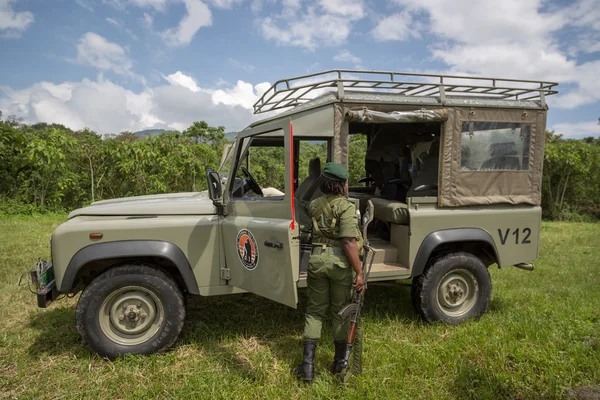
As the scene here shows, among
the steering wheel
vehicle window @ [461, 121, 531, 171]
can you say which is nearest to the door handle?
the steering wheel

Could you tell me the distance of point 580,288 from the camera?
566 cm

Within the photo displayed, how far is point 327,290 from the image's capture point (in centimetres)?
339

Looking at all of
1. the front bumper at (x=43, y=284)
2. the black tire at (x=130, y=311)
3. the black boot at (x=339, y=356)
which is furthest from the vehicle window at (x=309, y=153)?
the front bumper at (x=43, y=284)

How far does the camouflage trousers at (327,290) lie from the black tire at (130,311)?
1.19 meters

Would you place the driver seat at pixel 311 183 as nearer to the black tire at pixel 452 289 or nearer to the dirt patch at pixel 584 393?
the black tire at pixel 452 289

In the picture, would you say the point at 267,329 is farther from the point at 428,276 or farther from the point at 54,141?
the point at 54,141

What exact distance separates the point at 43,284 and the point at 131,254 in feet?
2.66

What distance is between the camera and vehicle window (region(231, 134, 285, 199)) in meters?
4.03

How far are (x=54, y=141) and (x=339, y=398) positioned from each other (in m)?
11.1

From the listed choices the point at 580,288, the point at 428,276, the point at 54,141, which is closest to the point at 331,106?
the point at 428,276

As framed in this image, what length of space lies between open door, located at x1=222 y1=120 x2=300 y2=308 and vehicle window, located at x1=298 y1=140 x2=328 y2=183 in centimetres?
36

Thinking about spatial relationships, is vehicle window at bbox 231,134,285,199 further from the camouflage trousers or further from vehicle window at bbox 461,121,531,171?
vehicle window at bbox 461,121,531,171

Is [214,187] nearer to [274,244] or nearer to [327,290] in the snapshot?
[274,244]

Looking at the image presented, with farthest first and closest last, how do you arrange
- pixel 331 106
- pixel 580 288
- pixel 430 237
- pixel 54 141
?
pixel 54 141
pixel 580 288
pixel 430 237
pixel 331 106
